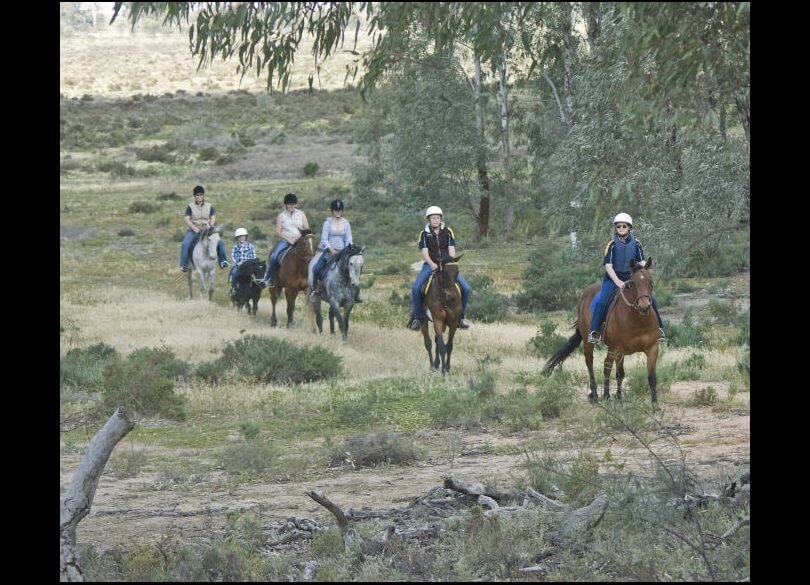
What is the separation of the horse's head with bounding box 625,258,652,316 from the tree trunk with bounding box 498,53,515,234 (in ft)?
74.1

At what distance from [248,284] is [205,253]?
2.52 meters

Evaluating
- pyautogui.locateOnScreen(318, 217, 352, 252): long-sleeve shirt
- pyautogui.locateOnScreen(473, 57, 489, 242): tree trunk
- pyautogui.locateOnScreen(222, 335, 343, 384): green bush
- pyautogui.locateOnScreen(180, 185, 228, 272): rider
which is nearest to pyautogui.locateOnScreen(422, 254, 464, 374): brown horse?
pyautogui.locateOnScreen(222, 335, 343, 384): green bush

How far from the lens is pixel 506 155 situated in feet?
129

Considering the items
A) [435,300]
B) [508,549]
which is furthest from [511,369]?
[508,549]

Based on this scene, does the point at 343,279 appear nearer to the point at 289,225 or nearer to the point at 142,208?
the point at 289,225

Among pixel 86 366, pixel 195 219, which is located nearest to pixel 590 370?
pixel 86 366

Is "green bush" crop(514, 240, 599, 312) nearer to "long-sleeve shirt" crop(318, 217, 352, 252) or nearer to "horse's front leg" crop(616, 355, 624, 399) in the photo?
"long-sleeve shirt" crop(318, 217, 352, 252)

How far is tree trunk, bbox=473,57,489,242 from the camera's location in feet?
126

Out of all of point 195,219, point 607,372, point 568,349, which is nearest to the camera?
point 607,372

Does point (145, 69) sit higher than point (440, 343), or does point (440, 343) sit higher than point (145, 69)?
point (145, 69)

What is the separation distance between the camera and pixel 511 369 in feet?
60.1

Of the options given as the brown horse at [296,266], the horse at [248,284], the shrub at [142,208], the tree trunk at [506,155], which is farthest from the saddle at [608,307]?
the shrub at [142,208]

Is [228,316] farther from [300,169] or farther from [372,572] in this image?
[300,169]

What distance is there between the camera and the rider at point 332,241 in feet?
69.7
